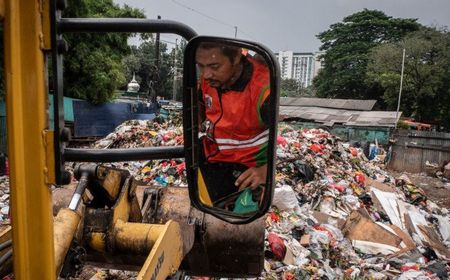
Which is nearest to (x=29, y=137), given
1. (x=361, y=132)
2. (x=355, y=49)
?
(x=361, y=132)

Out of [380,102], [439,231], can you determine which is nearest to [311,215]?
[439,231]

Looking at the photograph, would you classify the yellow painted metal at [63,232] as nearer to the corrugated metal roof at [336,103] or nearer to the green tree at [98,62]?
the green tree at [98,62]

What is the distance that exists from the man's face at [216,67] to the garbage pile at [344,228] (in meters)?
3.73

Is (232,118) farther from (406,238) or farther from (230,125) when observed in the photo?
(406,238)

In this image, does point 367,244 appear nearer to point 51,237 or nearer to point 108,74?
point 51,237

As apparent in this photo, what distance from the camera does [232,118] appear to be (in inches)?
41.3

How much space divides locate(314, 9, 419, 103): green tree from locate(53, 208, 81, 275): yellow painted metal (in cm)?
3106

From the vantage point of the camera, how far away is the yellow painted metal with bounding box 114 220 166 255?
146 centimetres

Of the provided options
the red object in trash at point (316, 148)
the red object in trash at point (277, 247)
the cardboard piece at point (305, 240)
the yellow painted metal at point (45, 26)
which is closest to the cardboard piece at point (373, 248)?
the cardboard piece at point (305, 240)

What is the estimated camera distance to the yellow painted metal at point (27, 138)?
82cm

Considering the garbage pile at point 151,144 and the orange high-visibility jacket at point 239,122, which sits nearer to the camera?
the orange high-visibility jacket at point 239,122

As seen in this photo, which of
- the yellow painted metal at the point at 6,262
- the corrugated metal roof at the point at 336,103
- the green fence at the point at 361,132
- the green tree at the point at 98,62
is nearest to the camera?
the yellow painted metal at the point at 6,262

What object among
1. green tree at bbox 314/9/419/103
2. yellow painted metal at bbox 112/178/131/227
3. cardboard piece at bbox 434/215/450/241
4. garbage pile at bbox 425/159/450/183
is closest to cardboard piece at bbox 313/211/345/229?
cardboard piece at bbox 434/215/450/241

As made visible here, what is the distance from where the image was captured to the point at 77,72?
12844 millimetres
